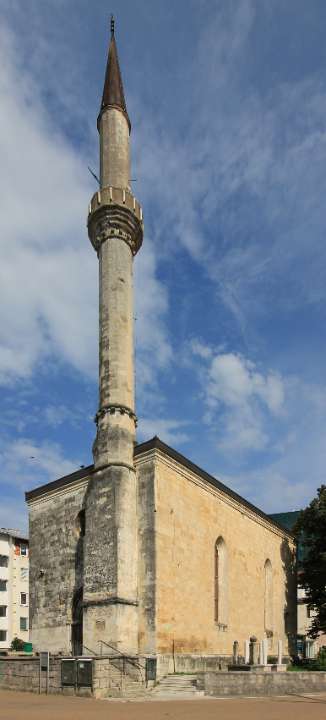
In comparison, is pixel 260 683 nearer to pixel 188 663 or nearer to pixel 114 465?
pixel 188 663

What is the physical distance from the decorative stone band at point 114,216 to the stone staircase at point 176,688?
650 inches

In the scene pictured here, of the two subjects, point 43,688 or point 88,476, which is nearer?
point 43,688

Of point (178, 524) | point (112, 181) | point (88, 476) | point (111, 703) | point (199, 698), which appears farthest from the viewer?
point (112, 181)

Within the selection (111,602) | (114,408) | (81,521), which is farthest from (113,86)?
(111,602)

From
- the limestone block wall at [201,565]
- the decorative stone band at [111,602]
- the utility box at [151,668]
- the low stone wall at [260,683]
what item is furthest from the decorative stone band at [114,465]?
the low stone wall at [260,683]

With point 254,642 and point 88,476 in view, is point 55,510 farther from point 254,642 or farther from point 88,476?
point 254,642

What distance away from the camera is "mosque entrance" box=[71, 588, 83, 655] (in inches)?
922

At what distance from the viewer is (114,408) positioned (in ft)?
76.1

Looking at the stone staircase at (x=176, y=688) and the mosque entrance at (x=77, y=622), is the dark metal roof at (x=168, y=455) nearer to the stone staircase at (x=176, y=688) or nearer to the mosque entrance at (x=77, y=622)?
the mosque entrance at (x=77, y=622)

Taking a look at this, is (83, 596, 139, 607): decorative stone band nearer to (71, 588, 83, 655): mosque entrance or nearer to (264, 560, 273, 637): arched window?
(71, 588, 83, 655): mosque entrance

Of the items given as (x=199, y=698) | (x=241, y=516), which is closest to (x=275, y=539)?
(x=241, y=516)

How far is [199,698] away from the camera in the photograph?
18188 millimetres

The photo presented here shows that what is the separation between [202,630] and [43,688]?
7.60 m

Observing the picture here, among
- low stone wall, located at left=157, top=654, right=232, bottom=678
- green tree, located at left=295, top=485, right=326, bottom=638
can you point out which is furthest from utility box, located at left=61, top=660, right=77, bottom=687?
green tree, located at left=295, top=485, right=326, bottom=638
